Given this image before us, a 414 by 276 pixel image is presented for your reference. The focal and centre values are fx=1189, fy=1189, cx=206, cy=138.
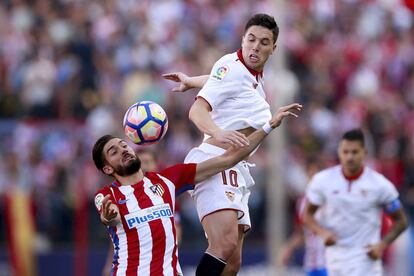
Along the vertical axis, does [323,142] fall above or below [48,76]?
below

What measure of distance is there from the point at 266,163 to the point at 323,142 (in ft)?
3.82

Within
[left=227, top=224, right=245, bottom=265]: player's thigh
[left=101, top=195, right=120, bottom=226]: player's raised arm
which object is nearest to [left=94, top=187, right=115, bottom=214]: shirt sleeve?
[left=101, top=195, right=120, bottom=226]: player's raised arm

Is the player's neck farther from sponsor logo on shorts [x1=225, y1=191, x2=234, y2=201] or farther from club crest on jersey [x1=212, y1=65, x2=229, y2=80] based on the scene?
club crest on jersey [x1=212, y1=65, x2=229, y2=80]

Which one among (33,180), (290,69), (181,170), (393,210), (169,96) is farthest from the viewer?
(290,69)

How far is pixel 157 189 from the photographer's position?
10.1m

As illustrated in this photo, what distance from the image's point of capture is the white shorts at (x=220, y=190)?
1049 centimetres

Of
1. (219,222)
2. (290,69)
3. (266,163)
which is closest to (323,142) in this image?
(266,163)

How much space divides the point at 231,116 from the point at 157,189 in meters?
0.99

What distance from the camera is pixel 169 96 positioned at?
2008 centimetres

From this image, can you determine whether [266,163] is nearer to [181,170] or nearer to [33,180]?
[33,180]

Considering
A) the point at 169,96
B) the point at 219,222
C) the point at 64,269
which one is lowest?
the point at 64,269

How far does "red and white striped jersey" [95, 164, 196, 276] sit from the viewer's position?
32.6 feet

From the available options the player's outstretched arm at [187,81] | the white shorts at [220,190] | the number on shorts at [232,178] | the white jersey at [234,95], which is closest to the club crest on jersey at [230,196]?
the white shorts at [220,190]

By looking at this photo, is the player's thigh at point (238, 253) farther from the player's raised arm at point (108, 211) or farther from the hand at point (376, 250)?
the hand at point (376, 250)
